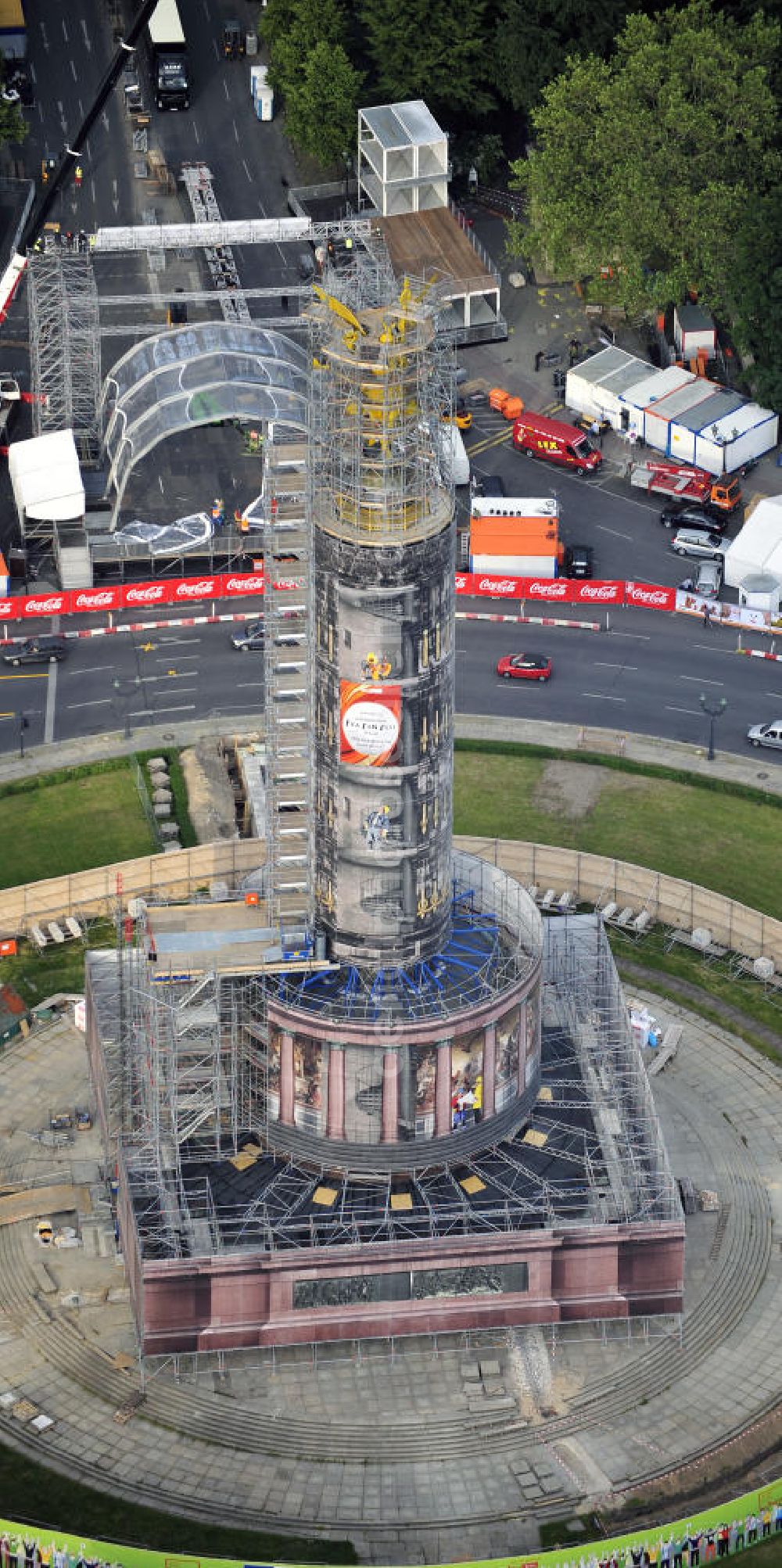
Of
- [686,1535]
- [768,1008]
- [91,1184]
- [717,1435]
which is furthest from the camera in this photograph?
[768,1008]

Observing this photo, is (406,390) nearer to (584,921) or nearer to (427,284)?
(427,284)

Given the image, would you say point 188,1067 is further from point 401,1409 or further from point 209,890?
point 209,890

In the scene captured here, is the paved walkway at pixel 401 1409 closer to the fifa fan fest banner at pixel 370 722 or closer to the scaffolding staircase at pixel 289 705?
the scaffolding staircase at pixel 289 705

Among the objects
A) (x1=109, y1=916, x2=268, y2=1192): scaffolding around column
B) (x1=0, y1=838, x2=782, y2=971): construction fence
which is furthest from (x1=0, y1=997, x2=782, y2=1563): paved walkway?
(x1=0, y1=838, x2=782, y2=971): construction fence

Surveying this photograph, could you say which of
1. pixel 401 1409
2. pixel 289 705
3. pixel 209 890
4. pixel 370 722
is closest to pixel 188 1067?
pixel 289 705

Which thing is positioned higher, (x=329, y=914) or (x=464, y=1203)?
(x=329, y=914)

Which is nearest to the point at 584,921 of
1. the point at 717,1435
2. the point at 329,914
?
the point at 329,914

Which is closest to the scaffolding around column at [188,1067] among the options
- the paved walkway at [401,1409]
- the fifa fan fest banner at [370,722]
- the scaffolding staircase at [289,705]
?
the scaffolding staircase at [289,705]
